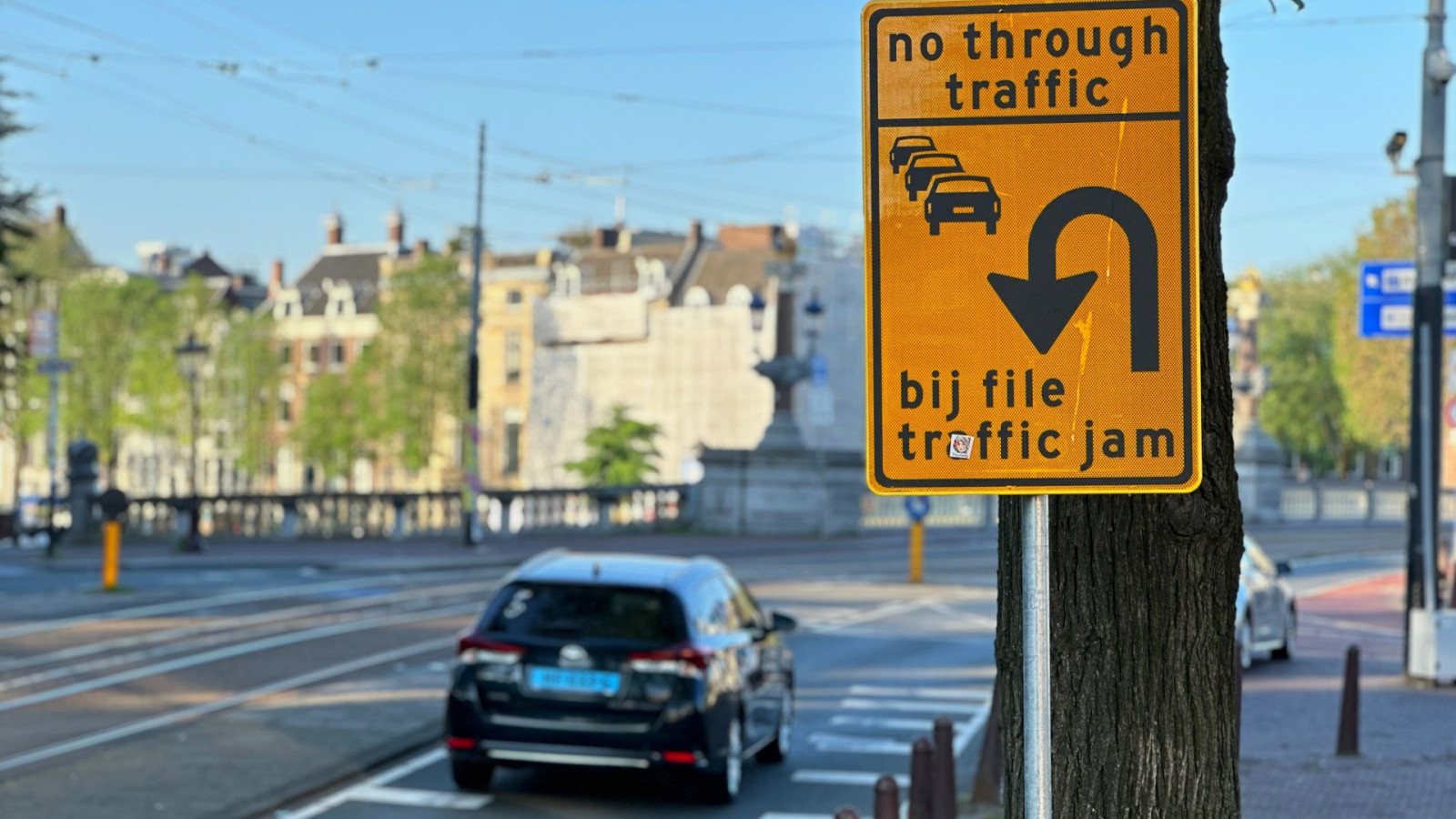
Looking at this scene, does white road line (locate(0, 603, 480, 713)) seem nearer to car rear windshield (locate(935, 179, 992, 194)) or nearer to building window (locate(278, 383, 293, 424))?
car rear windshield (locate(935, 179, 992, 194))

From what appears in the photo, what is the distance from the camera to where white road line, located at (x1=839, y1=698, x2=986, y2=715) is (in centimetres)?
1620

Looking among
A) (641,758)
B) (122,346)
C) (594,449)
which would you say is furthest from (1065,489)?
(122,346)

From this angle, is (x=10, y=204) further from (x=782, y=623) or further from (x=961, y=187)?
(x=961, y=187)

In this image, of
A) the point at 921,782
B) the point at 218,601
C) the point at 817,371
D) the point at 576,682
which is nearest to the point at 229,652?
the point at 218,601

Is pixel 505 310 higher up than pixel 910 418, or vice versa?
pixel 505 310

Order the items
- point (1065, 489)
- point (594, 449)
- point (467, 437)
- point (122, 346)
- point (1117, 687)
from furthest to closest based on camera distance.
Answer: point (122, 346) → point (594, 449) → point (467, 437) → point (1117, 687) → point (1065, 489)

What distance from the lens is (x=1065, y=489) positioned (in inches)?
136

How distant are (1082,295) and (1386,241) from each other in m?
72.6

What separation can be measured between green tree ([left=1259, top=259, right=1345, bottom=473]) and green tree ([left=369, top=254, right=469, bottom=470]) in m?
37.3

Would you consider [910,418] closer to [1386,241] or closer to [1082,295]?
[1082,295]

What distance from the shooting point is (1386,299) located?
2138cm

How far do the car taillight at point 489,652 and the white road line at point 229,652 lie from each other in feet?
17.6

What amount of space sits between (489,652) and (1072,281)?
8.51 m

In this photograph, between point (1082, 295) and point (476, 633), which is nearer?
point (1082, 295)
